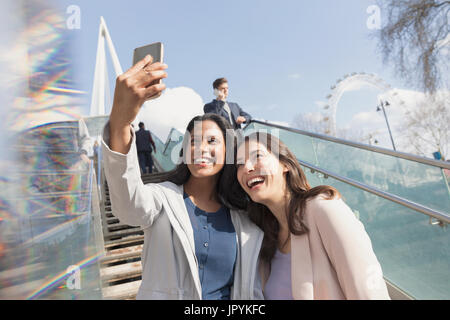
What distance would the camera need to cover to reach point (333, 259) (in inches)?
44.4

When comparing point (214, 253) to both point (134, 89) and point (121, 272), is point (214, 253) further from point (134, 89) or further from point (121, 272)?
point (121, 272)

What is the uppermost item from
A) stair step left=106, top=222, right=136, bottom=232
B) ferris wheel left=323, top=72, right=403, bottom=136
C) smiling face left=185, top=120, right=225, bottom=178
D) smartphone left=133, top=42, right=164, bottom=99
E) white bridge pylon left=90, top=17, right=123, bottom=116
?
ferris wheel left=323, top=72, right=403, bottom=136

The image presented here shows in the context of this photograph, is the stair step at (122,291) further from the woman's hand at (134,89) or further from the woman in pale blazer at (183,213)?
the woman's hand at (134,89)

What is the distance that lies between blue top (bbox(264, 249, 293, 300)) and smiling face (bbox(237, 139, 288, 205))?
0.94ft

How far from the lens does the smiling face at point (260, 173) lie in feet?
4.51

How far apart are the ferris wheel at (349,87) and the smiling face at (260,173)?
4151 centimetres

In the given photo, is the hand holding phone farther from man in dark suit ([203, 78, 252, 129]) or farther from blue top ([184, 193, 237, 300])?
blue top ([184, 193, 237, 300])

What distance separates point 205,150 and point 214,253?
1.70 feet

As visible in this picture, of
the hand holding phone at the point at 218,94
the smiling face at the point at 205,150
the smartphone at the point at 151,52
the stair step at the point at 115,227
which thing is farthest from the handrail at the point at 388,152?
the stair step at the point at 115,227

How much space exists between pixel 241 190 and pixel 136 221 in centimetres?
62

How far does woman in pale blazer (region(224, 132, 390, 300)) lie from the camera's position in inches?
41.6

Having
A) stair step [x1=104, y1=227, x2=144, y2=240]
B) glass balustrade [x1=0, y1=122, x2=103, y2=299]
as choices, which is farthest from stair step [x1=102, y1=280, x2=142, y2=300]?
stair step [x1=104, y1=227, x2=144, y2=240]

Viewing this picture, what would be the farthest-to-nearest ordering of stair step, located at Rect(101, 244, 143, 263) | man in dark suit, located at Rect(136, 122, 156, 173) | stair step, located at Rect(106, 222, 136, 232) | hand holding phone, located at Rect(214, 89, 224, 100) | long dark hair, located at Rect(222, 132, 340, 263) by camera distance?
1. man in dark suit, located at Rect(136, 122, 156, 173)
2. stair step, located at Rect(106, 222, 136, 232)
3. hand holding phone, located at Rect(214, 89, 224, 100)
4. stair step, located at Rect(101, 244, 143, 263)
5. long dark hair, located at Rect(222, 132, 340, 263)

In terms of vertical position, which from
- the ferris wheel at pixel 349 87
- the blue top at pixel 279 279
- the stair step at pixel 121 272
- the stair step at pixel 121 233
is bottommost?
the stair step at pixel 121 272
